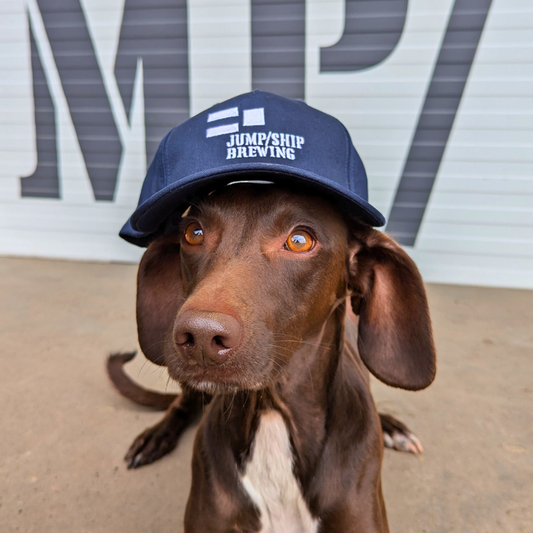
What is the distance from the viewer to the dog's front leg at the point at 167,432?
224 centimetres

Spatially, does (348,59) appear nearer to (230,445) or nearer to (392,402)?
(392,402)

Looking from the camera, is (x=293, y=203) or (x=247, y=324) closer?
(x=247, y=324)

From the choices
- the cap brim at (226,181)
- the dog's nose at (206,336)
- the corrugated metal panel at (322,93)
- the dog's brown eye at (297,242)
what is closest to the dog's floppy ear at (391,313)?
the cap brim at (226,181)

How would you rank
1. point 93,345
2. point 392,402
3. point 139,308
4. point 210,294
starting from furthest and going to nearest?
point 93,345 → point 392,402 → point 139,308 → point 210,294

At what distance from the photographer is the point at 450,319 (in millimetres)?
3842

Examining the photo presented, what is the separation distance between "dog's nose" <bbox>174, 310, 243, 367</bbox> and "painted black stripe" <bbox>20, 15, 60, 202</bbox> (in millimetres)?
4821

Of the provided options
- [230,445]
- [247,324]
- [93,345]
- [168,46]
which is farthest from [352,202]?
[168,46]

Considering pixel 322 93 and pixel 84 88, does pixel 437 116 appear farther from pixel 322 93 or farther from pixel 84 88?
pixel 84 88

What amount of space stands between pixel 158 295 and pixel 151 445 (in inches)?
32.4

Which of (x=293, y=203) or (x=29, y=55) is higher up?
(x=293, y=203)

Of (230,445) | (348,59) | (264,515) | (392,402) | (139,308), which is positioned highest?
(348,59)

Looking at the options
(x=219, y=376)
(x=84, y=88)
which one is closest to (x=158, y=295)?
(x=219, y=376)

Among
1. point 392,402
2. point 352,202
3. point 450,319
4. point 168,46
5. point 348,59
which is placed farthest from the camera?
point 168,46

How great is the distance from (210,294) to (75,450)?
1.60 meters
